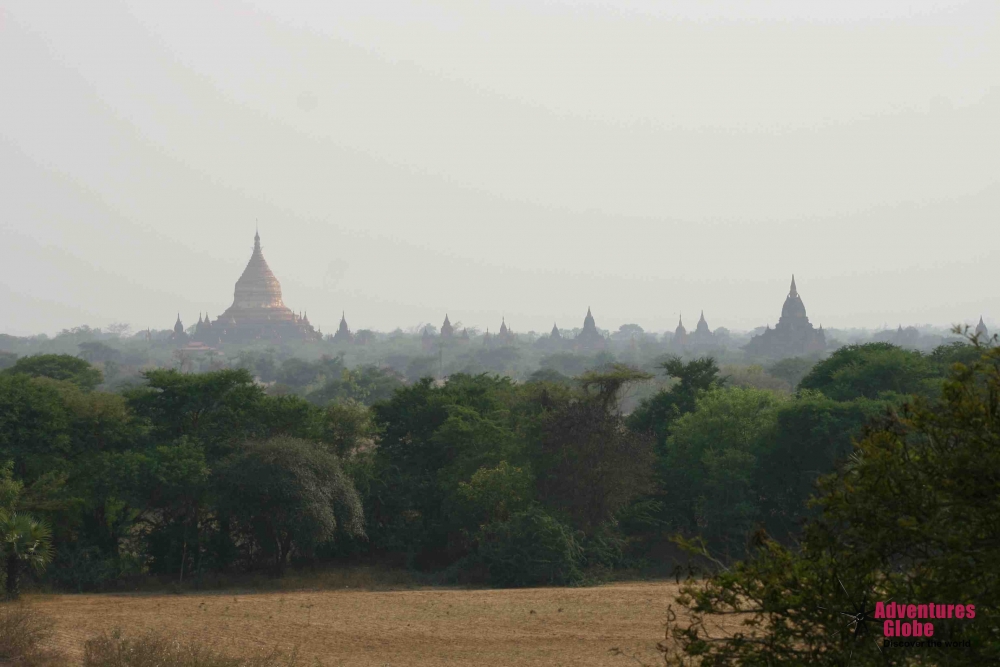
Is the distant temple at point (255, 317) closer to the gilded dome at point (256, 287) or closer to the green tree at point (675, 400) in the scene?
the gilded dome at point (256, 287)

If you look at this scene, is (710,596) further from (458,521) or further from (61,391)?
(61,391)

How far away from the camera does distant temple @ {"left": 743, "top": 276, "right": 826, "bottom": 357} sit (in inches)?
5143

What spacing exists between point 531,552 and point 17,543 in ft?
34.7

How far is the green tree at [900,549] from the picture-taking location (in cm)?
626

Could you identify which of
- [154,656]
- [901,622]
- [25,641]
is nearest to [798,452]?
[154,656]

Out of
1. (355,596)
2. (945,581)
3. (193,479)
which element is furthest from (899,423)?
(193,479)

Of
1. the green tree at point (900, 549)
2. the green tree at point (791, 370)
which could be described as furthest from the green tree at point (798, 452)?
the green tree at point (791, 370)

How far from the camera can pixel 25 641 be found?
14344mm

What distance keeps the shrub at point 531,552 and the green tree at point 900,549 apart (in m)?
16.7

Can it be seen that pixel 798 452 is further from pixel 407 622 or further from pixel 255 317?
pixel 255 317

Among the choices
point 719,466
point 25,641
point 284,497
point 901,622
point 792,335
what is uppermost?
point 792,335

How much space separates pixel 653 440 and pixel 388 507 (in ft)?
23.5

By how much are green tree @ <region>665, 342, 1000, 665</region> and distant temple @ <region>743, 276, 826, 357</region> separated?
126m

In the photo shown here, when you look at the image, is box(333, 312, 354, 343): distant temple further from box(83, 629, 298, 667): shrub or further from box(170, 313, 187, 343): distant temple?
box(83, 629, 298, 667): shrub
